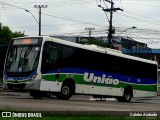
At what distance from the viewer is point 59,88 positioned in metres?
21.5

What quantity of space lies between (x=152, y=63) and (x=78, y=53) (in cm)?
951

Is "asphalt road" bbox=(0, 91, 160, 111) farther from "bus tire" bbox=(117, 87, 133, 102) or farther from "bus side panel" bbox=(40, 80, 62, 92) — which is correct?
"bus tire" bbox=(117, 87, 133, 102)

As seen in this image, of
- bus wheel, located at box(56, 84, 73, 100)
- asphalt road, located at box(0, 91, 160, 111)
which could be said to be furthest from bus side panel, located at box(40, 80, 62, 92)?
asphalt road, located at box(0, 91, 160, 111)

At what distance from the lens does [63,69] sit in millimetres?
21812

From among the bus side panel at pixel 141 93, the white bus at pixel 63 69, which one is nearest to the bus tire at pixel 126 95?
the white bus at pixel 63 69

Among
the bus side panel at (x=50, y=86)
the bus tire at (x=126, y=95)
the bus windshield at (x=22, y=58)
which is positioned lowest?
the bus tire at (x=126, y=95)

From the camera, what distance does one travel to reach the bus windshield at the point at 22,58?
20.5m

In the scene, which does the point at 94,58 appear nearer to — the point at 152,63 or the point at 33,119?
the point at 152,63

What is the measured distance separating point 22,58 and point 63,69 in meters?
2.28

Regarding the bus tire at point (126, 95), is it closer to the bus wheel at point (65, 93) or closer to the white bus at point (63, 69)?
the white bus at point (63, 69)

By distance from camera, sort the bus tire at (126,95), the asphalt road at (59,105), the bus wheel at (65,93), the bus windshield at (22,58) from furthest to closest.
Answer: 1. the bus tire at (126,95)
2. the bus wheel at (65,93)
3. the bus windshield at (22,58)
4. the asphalt road at (59,105)

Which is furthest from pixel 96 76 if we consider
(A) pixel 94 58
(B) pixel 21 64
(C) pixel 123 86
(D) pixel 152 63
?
(D) pixel 152 63

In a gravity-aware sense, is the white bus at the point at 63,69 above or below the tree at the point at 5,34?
below

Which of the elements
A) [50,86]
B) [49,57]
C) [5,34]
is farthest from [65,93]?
[5,34]
